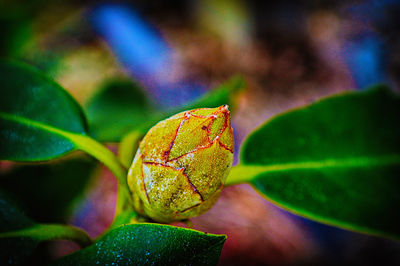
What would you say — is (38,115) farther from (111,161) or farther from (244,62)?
(244,62)

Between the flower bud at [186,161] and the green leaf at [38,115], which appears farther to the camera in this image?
the green leaf at [38,115]

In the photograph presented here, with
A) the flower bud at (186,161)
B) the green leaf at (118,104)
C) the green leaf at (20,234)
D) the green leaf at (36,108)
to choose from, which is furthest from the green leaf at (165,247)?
the green leaf at (118,104)

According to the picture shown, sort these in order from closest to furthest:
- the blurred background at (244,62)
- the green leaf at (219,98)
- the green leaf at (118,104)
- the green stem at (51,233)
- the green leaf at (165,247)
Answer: the green leaf at (165,247) → the green stem at (51,233) → the green leaf at (219,98) → the green leaf at (118,104) → the blurred background at (244,62)

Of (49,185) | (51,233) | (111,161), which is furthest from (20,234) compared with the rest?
(49,185)

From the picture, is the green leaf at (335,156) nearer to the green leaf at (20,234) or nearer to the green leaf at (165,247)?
the green leaf at (165,247)

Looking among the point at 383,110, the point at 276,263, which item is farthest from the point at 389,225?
the point at 276,263

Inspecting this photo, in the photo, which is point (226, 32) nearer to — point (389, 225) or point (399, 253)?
point (399, 253)
